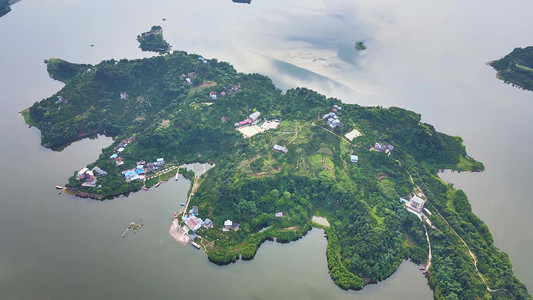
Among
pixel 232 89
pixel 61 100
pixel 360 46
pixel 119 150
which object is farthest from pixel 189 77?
pixel 360 46

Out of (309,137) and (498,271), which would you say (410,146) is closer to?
(309,137)

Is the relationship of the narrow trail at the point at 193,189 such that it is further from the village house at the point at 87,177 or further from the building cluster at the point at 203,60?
the building cluster at the point at 203,60

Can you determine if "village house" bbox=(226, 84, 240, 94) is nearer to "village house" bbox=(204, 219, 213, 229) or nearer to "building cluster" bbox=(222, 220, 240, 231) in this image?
"village house" bbox=(204, 219, 213, 229)

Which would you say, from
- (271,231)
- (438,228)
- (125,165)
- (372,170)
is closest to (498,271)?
(438,228)

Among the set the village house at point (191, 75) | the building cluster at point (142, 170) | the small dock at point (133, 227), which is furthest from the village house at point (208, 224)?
the village house at point (191, 75)

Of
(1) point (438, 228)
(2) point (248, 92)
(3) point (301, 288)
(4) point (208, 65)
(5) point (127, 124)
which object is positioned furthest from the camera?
(4) point (208, 65)
